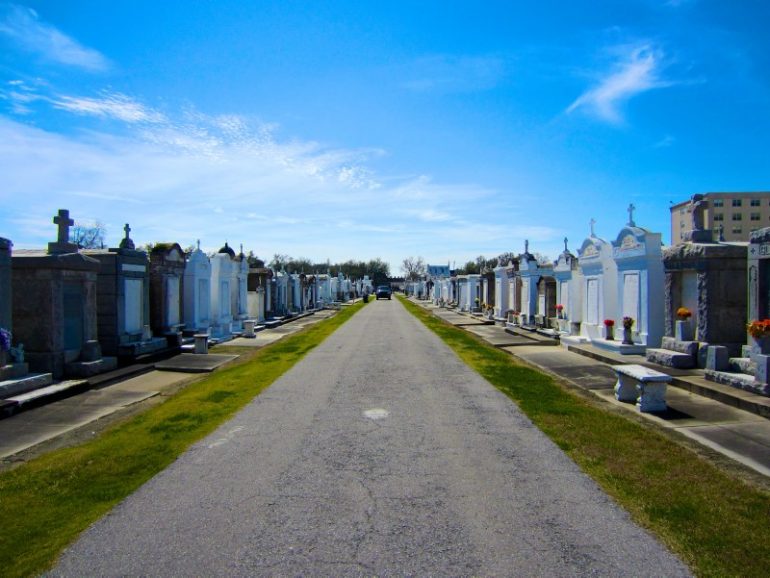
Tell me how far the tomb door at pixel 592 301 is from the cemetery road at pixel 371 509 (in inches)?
420

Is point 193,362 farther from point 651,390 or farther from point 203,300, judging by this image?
point 651,390

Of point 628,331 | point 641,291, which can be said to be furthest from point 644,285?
point 628,331

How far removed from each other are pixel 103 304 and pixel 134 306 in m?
1.03

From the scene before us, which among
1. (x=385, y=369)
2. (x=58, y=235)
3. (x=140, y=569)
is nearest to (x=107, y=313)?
(x=58, y=235)

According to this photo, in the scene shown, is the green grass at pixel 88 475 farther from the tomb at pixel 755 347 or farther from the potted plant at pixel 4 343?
the tomb at pixel 755 347

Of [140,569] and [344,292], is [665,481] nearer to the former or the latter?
[140,569]

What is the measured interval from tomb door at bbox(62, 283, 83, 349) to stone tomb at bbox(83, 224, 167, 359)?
1774mm

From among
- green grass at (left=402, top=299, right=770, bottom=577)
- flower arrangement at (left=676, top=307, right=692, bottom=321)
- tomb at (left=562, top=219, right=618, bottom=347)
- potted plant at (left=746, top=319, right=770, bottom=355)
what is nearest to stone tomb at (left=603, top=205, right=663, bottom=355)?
tomb at (left=562, top=219, right=618, bottom=347)

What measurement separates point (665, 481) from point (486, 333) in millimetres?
18487

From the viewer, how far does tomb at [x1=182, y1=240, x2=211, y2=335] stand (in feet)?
62.4

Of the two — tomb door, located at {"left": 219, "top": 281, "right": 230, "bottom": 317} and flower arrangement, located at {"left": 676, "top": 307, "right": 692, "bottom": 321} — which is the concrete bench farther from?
tomb door, located at {"left": 219, "top": 281, "right": 230, "bottom": 317}

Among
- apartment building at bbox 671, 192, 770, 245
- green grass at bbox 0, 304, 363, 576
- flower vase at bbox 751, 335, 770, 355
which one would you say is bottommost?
green grass at bbox 0, 304, 363, 576

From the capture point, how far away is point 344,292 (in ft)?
243

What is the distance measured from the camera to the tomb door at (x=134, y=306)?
1440cm
